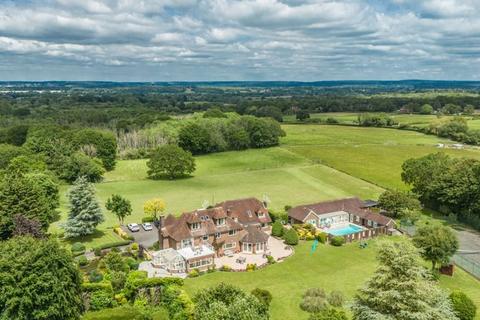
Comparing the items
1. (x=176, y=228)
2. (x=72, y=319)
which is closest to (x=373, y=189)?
(x=176, y=228)

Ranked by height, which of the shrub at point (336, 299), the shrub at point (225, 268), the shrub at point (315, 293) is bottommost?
the shrub at point (225, 268)

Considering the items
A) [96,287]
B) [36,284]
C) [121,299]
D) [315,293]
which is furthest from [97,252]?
[315,293]

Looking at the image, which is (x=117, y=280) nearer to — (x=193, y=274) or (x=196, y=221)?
(x=193, y=274)

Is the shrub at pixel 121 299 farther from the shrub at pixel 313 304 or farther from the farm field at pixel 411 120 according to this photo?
the farm field at pixel 411 120

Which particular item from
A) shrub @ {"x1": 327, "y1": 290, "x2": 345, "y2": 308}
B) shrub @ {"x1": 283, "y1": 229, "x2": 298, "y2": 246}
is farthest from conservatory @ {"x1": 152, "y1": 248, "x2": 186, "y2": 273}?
shrub @ {"x1": 327, "y1": 290, "x2": 345, "y2": 308}

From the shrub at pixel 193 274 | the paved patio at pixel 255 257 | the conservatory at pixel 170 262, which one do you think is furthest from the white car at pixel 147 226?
the shrub at pixel 193 274

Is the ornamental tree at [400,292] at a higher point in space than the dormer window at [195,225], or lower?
higher
